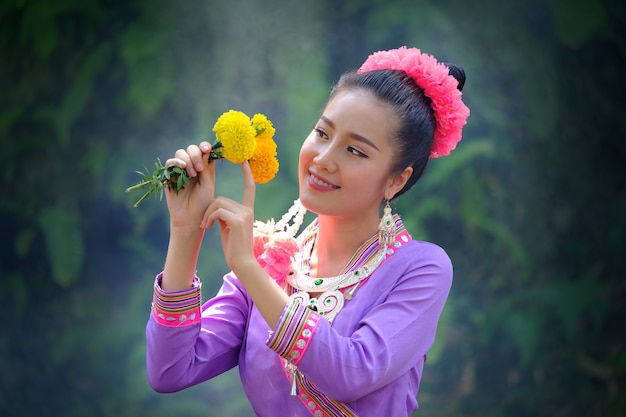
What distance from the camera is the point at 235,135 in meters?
1.62

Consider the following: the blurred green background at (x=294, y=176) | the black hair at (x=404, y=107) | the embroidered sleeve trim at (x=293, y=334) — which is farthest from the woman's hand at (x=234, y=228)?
the blurred green background at (x=294, y=176)

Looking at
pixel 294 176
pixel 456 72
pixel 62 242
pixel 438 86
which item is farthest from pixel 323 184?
pixel 62 242

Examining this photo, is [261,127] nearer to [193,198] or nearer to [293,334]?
[193,198]

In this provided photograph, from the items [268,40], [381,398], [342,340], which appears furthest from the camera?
[268,40]

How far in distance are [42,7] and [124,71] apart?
52 centimetres

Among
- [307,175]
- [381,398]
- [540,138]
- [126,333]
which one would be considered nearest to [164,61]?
[126,333]

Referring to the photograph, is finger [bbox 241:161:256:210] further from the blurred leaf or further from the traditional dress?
the blurred leaf

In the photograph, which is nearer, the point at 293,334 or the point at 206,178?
the point at 293,334

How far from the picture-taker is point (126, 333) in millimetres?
4242

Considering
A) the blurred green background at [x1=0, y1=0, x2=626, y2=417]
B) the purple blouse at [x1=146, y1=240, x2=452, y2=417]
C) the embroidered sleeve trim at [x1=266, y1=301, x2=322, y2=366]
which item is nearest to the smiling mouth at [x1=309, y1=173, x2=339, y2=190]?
the purple blouse at [x1=146, y1=240, x2=452, y2=417]

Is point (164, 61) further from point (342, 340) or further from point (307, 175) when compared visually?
point (342, 340)

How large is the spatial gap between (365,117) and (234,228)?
39 cm

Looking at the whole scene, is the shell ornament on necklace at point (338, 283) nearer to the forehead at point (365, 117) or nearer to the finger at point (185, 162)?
the forehead at point (365, 117)

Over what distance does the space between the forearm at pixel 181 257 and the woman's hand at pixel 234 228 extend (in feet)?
0.13
